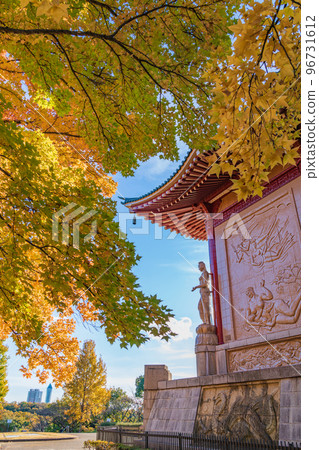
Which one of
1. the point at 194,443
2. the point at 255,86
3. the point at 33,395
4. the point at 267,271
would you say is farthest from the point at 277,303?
the point at 33,395

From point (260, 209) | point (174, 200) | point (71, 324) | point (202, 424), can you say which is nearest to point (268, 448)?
point (202, 424)

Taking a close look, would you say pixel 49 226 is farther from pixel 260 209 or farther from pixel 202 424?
pixel 260 209

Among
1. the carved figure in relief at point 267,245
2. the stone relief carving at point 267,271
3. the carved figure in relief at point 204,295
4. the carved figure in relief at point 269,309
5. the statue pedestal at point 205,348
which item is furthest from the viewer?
the carved figure in relief at point 204,295

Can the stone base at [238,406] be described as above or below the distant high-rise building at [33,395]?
above

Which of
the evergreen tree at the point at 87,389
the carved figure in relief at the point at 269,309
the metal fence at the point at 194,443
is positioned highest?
the carved figure in relief at the point at 269,309

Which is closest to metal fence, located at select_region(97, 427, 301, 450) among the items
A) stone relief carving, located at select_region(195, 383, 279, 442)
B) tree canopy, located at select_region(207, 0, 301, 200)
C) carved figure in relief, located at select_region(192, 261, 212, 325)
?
stone relief carving, located at select_region(195, 383, 279, 442)

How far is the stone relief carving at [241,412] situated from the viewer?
641 cm

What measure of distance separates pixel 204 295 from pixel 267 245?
2.97 metres

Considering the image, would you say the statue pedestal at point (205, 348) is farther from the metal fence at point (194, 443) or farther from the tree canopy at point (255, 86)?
the tree canopy at point (255, 86)

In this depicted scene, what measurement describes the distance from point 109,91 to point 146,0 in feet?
5.00

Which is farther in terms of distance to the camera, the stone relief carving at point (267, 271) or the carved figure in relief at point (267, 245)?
the carved figure in relief at point (267, 245)

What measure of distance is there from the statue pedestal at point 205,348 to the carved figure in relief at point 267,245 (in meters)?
2.59

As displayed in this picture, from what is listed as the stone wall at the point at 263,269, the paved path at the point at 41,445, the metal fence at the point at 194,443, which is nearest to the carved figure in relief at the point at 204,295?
the stone wall at the point at 263,269

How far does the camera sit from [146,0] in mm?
3598
